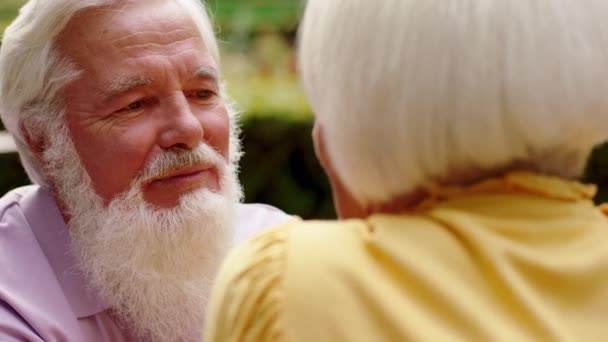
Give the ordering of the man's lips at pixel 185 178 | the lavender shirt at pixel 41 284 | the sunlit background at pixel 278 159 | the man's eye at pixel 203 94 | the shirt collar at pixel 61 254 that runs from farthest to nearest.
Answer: the sunlit background at pixel 278 159
the man's eye at pixel 203 94
the man's lips at pixel 185 178
the shirt collar at pixel 61 254
the lavender shirt at pixel 41 284

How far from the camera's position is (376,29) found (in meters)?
1.60

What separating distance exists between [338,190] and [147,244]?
123 centimetres

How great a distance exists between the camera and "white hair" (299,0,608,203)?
156 cm

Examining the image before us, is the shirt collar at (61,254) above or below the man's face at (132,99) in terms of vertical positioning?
below

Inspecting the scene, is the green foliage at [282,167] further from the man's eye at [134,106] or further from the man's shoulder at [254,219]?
the man's eye at [134,106]

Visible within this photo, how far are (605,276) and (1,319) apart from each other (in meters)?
1.56

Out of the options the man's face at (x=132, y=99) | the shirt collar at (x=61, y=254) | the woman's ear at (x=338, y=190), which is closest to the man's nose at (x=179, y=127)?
the man's face at (x=132, y=99)

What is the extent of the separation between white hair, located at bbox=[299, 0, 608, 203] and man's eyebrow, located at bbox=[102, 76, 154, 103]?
1342 mm

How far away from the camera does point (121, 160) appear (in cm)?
295

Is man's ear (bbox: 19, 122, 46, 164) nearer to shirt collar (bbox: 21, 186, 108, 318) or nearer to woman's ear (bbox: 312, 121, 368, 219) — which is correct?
shirt collar (bbox: 21, 186, 108, 318)

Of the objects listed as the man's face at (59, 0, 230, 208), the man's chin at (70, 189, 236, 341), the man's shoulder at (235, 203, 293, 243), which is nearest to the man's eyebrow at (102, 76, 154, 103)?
the man's face at (59, 0, 230, 208)

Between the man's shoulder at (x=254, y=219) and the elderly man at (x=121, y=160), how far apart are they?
23 cm

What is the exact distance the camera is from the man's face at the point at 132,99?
2932 millimetres

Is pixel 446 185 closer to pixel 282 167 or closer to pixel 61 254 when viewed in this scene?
pixel 61 254
